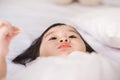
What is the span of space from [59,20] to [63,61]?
1.67 ft

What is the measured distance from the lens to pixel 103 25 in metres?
1.34

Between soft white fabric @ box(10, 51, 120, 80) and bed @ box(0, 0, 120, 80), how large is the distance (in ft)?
0.58

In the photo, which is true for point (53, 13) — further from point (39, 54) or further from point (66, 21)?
point (39, 54)

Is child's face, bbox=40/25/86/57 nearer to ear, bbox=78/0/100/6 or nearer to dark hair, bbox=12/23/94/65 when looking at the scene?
dark hair, bbox=12/23/94/65

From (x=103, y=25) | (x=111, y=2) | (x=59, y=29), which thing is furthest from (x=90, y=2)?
(x=59, y=29)

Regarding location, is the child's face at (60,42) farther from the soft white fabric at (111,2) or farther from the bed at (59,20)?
the soft white fabric at (111,2)

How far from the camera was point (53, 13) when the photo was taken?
161 centimetres

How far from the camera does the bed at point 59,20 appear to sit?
1.32 m

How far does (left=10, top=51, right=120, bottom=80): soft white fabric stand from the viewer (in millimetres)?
1021

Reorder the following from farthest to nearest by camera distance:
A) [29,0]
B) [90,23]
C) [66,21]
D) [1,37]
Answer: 1. [29,0]
2. [66,21]
3. [90,23]
4. [1,37]

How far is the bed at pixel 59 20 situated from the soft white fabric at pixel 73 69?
175mm

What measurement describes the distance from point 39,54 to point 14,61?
117mm

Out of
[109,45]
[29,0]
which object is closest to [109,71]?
[109,45]

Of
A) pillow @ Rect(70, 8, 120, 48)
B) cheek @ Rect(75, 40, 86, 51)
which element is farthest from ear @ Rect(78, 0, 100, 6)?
cheek @ Rect(75, 40, 86, 51)
